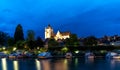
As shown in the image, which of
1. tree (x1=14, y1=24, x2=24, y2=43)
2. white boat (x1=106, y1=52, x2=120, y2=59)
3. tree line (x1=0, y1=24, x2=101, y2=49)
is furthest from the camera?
tree (x1=14, y1=24, x2=24, y2=43)

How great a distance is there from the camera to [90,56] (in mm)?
90875

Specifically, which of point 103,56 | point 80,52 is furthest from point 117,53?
point 80,52

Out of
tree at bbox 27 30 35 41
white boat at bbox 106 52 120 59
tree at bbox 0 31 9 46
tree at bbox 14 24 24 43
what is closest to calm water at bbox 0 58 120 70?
white boat at bbox 106 52 120 59

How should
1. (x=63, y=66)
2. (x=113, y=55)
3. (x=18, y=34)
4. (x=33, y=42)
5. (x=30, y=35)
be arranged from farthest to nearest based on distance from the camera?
(x=30, y=35), (x=18, y=34), (x=33, y=42), (x=113, y=55), (x=63, y=66)

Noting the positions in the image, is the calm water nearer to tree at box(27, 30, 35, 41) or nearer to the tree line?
the tree line

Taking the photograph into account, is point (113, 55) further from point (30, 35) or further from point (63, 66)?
point (30, 35)

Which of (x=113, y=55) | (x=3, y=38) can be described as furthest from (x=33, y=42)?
(x=3, y=38)

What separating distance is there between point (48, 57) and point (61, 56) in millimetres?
6214

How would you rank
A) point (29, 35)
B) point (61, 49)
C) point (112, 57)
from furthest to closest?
point (29, 35) < point (61, 49) < point (112, 57)

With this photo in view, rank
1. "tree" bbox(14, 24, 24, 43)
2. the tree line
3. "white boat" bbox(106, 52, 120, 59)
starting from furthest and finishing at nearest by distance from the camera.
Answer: "tree" bbox(14, 24, 24, 43) < the tree line < "white boat" bbox(106, 52, 120, 59)

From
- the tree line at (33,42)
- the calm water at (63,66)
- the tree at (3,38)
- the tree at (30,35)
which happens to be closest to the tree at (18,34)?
the tree line at (33,42)

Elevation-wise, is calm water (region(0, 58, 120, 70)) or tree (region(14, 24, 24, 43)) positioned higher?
tree (region(14, 24, 24, 43))

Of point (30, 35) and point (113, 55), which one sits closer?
point (113, 55)

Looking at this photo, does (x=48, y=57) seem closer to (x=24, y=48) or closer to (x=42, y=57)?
(x=42, y=57)
